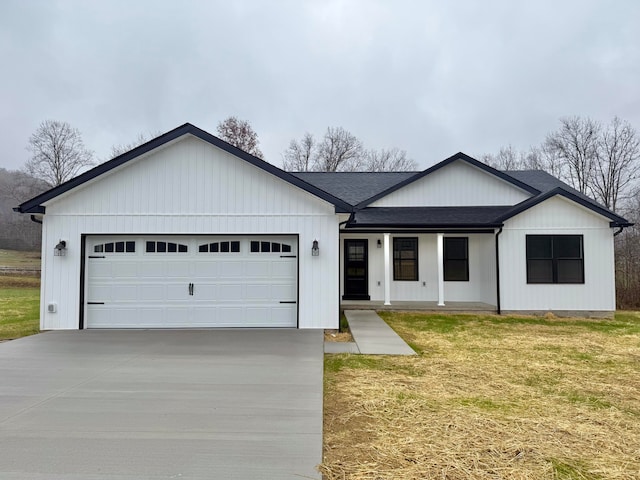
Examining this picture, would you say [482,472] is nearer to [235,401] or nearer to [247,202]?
[235,401]

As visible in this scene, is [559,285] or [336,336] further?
[559,285]

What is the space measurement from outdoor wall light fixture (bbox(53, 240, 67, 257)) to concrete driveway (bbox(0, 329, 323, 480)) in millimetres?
2210

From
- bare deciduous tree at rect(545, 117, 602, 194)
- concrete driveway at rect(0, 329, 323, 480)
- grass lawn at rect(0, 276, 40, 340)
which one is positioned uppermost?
bare deciduous tree at rect(545, 117, 602, 194)

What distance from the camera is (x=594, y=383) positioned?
17.7 ft

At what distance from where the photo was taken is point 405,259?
531 inches

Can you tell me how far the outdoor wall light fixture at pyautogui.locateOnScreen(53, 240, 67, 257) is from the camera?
28.9 feet

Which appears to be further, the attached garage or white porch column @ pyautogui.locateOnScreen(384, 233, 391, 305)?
white porch column @ pyautogui.locateOnScreen(384, 233, 391, 305)

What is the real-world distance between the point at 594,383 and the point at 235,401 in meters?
4.81

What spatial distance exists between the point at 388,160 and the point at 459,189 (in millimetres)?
21865

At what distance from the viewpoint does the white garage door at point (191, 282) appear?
30.1 ft

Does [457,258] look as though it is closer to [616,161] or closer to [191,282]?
[191,282]

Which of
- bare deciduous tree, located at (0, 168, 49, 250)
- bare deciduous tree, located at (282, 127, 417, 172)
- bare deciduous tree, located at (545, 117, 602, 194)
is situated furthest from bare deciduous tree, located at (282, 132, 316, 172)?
bare deciduous tree, located at (0, 168, 49, 250)

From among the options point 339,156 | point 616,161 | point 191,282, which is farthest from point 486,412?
point 339,156

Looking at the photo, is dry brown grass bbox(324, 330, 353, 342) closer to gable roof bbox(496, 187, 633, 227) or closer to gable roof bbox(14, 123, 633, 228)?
gable roof bbox(14, 123, 633, 228)
